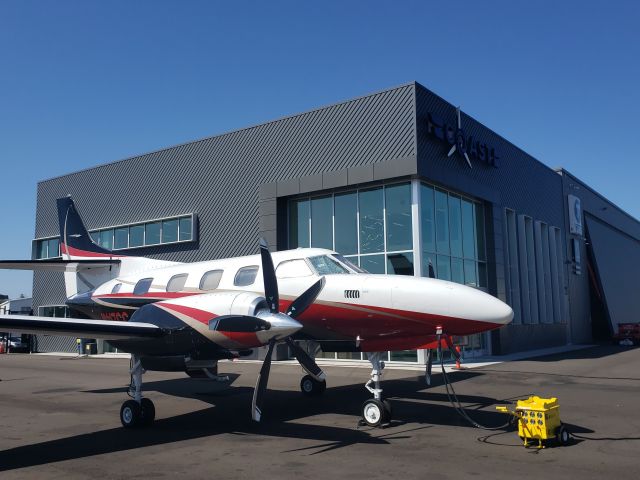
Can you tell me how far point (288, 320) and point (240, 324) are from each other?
96 centimetres

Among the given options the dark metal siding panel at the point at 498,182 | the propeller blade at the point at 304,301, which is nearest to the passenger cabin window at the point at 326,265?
the propeller blade at the point at 304,301

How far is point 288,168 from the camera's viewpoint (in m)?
30.3

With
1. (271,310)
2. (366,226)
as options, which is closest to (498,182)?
(366,226)

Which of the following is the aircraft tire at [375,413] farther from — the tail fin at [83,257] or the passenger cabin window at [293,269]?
the tail fin at [83,257]

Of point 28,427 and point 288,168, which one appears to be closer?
point 28,427

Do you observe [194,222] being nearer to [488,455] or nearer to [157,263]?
[157,263]

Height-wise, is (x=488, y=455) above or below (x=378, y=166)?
below

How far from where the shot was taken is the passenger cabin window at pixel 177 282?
15.5 m

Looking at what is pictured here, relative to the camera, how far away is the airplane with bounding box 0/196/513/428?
1081 centimetres

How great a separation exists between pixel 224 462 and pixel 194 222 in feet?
86.7

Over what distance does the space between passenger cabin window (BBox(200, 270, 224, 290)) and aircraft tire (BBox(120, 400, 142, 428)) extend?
373 centimetres

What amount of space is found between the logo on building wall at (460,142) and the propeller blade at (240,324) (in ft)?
64.0

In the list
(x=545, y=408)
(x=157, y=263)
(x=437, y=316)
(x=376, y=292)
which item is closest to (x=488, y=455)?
(x=545, y=408)

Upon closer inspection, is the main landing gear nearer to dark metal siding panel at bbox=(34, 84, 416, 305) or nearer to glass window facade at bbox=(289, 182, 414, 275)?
glass window facade at bbox=(289, 182, 414, 275)
